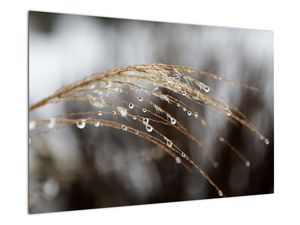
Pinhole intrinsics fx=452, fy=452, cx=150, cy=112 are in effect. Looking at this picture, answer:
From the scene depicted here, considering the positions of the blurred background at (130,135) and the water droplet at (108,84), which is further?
the water droplet at (108,84)

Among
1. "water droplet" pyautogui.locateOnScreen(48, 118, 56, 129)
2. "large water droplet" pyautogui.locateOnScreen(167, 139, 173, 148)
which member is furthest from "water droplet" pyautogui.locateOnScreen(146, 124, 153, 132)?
"water droplet" pyautogui.locateOnScreen(48, 118, 56, 129)

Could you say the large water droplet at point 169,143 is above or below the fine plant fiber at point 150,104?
below

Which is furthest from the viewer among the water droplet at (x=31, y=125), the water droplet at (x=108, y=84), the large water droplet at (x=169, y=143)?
the large water droplet at (x=169, y=143)

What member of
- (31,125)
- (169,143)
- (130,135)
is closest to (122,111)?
(130,135)

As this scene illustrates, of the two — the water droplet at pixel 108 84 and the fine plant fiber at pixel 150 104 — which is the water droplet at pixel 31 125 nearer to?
the fine plant fiber at pixel 150 104

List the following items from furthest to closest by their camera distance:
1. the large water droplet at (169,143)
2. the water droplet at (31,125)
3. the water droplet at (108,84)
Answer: the large water droplet at (169,143), the water droplet at (108,84), the water droplet at (31,125)

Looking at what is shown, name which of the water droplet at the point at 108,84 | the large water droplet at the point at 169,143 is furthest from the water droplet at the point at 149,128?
the water droplet at the point at 108,84

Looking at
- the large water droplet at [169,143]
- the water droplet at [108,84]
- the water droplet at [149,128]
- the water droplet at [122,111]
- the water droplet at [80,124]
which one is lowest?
the large water droplet at [169,143]
